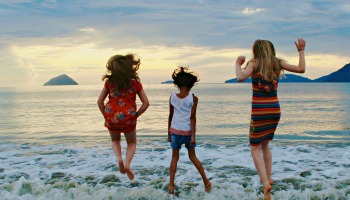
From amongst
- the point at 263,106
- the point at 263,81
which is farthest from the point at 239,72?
the point at 263,106

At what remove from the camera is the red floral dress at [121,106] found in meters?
6.40

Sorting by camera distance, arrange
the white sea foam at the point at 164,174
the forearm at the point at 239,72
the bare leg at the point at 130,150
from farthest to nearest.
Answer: the white sea foam at the point at 164,174, the bare leg at the point at 130,150, the forearm at the point at 239,72

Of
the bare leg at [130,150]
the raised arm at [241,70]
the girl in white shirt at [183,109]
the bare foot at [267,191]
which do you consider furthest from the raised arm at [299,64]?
the bare leg at [130,150]

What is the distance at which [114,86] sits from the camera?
21.0 ft

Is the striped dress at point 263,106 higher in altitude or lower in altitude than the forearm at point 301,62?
lower

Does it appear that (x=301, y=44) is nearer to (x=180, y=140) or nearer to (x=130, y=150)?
(x=180, y=140)

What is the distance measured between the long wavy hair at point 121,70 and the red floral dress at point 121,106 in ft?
0.31

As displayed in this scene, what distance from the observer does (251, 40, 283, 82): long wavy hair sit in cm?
581

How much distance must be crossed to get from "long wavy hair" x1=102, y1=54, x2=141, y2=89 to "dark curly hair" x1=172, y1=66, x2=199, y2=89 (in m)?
0.68

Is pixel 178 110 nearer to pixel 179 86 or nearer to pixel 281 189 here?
pixel 179 86

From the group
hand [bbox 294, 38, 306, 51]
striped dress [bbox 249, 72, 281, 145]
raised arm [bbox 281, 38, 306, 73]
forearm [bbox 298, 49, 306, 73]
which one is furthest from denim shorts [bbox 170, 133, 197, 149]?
hand [bbox 294, 38, 306, 51]

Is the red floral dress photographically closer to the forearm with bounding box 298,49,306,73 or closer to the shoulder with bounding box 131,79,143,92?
the shoulder with bounding box 131,79,143,92

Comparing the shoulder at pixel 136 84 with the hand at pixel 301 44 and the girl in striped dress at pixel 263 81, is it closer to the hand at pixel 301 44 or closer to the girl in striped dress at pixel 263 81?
the girl in striped dress at pixel 263 81

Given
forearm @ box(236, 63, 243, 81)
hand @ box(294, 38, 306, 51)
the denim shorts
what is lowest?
the denim shorts
